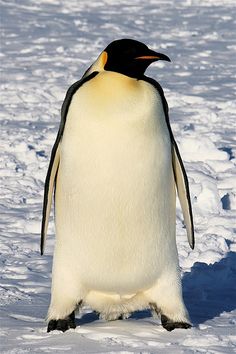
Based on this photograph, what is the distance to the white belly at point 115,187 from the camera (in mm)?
3426

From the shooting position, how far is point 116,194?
349 centimetres

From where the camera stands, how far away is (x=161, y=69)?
9.71 metres

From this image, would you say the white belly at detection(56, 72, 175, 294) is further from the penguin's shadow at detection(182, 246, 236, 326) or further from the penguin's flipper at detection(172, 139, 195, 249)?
the penguin's shadow at detection(182, 246, 236, 326)

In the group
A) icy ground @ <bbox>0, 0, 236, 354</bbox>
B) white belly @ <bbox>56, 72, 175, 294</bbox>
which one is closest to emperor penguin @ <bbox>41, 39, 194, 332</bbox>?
white belly @ <bbox>56, 72, 175, 294</bbox>

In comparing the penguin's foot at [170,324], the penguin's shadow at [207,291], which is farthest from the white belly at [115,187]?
the penguin's shadow at [207,291]

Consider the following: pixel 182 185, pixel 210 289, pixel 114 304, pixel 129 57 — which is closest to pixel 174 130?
pixel 210 289

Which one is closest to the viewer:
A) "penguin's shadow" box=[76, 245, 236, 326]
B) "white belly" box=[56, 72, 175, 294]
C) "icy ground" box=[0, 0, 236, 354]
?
"white belly" box=[56, 72, 175, 294]

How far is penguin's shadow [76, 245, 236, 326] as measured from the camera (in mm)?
3896

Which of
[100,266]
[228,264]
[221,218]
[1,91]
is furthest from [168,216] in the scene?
[1,91]

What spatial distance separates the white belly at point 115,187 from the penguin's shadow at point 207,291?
31 cm

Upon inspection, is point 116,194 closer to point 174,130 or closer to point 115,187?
point 115,187

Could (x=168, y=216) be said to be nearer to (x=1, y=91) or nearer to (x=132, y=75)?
(x=132, y=75)

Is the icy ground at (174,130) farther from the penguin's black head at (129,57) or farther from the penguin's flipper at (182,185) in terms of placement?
the penguin's black head at (129,57)

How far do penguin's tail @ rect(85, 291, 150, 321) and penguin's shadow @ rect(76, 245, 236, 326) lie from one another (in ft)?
0.32
